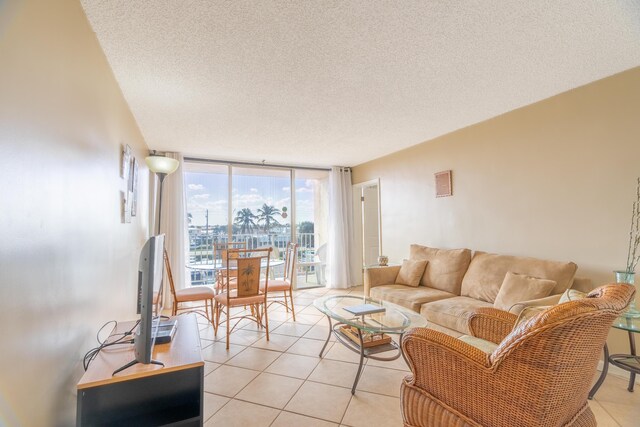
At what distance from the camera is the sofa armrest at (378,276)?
12.2 ft

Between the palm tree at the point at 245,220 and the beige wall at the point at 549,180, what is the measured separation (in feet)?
9.40

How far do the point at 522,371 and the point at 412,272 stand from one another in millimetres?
2621

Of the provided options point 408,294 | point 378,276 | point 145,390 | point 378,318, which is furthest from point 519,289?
point 145,390

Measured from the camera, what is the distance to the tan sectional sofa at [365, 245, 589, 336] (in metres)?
2.47

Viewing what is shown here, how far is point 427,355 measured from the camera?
134cm

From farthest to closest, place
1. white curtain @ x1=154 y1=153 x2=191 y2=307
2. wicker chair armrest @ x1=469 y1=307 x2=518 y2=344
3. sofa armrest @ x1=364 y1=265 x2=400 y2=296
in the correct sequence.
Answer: white curtain @ x1=154 y1=153 x2=191 y2=307, sofa armrest @ x1=364 y1=265 x2=400 y2=296, wicker chair armrest @ x1=469 y1=307 x2=518 y2=344

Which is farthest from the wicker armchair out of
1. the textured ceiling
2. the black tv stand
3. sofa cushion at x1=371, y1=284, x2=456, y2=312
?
sofa cushion at x1=371, y1=284, x2=456, y2=312

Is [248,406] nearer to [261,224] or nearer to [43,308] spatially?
[43,308]

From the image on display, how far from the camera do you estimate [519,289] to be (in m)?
2.45

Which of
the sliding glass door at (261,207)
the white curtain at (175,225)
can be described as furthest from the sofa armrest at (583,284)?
the white curtain at (175,225)

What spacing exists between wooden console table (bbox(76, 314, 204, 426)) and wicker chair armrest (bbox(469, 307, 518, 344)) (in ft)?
5.54

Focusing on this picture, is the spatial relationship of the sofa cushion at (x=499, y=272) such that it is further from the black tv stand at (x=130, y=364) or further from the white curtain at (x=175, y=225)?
the white curtain at (x=175, y=225)

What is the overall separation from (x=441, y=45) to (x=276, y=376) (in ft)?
8.83

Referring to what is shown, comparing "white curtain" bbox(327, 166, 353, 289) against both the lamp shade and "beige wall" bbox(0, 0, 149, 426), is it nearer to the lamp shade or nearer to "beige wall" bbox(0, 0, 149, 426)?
the lamp shade
